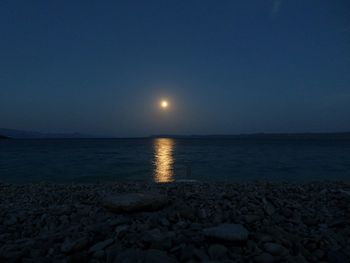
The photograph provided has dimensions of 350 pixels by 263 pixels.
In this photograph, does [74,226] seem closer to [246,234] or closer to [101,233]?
[101,233]

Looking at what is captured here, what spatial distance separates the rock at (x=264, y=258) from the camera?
2820 millimetres

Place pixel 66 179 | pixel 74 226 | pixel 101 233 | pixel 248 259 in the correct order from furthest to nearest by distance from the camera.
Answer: pixel 66 179 → pixel 74 226 → pixel 101 233 → pixel 248 259

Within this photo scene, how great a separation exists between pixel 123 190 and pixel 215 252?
5.38 meters

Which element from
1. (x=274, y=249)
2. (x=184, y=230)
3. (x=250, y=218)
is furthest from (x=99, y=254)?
(x=250, y=218)

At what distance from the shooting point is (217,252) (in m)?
3.00

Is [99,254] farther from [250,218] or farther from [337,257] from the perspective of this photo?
[337,257]

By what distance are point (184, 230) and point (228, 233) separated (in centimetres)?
81

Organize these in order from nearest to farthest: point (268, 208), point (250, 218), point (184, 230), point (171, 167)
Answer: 1. point (184, 230)
2. point (250, 218)
3. point (268, 208)
4. point (171, 167)

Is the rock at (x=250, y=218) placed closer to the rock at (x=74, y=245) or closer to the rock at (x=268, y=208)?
the rock at (x=268, y=208)

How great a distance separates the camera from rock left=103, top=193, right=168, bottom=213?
447cm

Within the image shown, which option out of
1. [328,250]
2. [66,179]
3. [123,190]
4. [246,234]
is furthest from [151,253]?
[66,179]

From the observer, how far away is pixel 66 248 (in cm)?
310

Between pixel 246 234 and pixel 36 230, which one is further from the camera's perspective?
pixel 36 230

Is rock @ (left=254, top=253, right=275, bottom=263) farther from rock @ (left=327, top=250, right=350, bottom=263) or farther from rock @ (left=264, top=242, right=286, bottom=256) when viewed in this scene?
rock @ (left=327, top=250, right=350, bottom=263)
